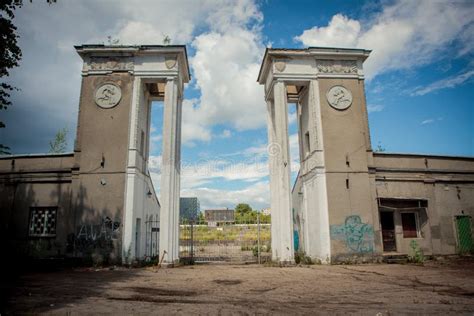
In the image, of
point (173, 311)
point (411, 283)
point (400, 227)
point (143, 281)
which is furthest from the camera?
point (400, 227)

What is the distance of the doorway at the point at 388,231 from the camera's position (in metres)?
16.7

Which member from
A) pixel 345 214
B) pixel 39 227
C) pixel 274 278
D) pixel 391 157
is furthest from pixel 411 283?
pixel 39 227

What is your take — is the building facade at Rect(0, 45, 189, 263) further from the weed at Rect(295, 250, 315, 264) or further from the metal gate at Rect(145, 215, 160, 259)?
the weed at Rect(295, 250, 315, 264)

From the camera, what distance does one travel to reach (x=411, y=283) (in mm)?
9195

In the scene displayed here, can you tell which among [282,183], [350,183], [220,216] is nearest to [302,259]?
[282,183]

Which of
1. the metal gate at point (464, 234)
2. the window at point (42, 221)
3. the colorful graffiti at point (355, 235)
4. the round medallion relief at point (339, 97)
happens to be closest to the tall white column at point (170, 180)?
the window at point (42, 221)

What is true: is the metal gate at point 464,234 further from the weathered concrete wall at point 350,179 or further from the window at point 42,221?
the window at point 42,221

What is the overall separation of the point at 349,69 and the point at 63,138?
2607 cm

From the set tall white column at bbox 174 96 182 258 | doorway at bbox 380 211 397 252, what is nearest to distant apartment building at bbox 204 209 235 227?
tall white column at bbox 174 96 182 258

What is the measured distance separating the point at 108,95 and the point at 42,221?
687cm

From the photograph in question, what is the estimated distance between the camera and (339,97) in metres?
16.9

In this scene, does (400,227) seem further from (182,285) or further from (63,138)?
(63,138)

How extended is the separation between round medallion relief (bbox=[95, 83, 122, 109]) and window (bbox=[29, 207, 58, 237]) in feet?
18.3

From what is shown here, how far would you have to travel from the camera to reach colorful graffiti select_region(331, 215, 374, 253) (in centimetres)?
1516
